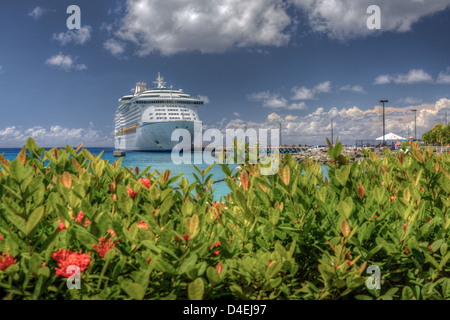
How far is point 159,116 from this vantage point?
56.0 meters

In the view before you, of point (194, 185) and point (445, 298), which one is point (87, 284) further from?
point (445, 298)

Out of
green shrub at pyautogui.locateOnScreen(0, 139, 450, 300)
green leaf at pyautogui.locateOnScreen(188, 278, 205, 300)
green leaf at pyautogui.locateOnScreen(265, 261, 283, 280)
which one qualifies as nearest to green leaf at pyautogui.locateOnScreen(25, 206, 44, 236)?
green shrub at pyautogui.locateOnScreen(0, 139, 450, 300)

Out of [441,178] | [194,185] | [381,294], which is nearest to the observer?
[381,294]

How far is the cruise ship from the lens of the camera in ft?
180

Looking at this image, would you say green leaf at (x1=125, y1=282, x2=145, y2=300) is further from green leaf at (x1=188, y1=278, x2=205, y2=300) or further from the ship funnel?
the ship funnel

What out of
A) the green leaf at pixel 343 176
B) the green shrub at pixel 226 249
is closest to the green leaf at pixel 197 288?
the green shrub at pixel 226 249

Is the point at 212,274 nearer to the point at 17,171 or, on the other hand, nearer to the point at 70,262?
the point at 70,262

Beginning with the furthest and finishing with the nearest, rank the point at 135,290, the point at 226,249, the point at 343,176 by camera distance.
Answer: the point at 343,176 < the point at 226,249 < the point at 135,290

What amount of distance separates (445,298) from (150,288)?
1.29 metres

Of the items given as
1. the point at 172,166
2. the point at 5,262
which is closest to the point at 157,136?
the point at 172,166

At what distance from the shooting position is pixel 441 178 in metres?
1.91

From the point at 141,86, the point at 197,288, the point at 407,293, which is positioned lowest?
the point at 407,293
